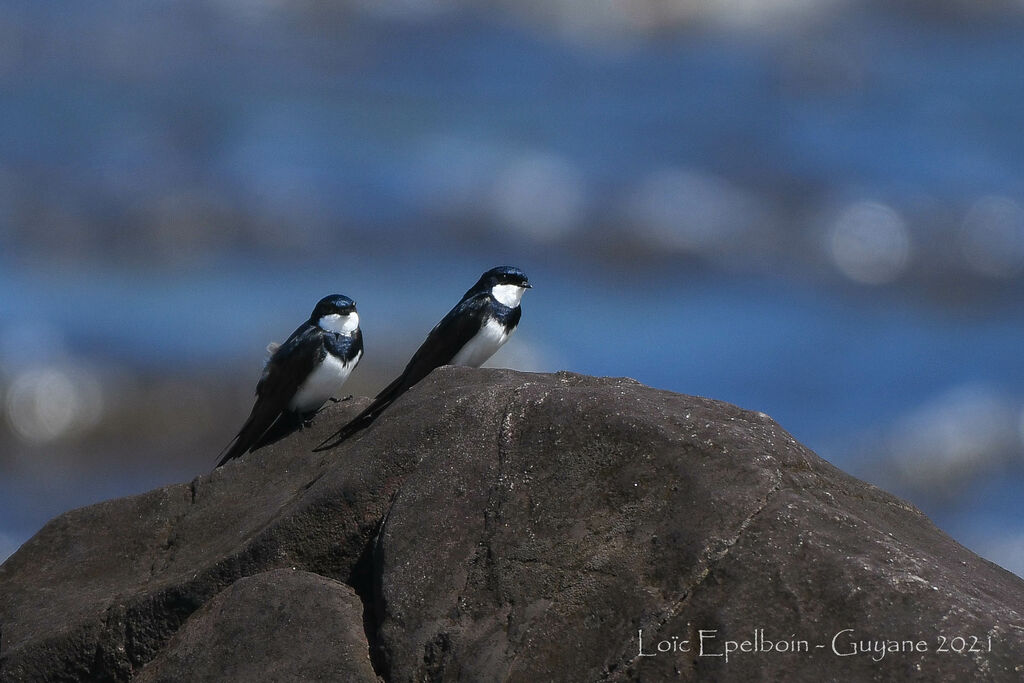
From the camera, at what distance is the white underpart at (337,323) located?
787 cm

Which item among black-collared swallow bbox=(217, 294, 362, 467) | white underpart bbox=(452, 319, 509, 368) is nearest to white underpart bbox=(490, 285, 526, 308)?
white underpart bbox=(452, 319, 509, 368)

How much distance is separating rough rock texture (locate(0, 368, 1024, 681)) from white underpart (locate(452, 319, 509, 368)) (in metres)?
2.15

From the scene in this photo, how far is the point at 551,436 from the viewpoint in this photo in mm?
5160

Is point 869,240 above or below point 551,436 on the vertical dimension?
above

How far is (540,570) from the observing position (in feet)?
15.7

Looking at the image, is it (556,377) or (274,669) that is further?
(556,377)

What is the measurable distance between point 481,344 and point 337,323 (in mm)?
847

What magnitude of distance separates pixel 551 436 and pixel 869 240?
77.1 ft

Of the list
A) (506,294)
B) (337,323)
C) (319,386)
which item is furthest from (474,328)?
(319,386)

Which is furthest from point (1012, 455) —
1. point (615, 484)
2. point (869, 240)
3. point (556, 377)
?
point (615, 484)

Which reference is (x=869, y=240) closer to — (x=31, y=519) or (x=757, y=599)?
(x=31, y=519)

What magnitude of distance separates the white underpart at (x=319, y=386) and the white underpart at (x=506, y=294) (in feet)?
3.43

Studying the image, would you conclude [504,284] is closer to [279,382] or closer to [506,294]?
[506,294]

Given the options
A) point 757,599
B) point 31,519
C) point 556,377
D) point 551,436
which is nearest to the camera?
point 757,599
